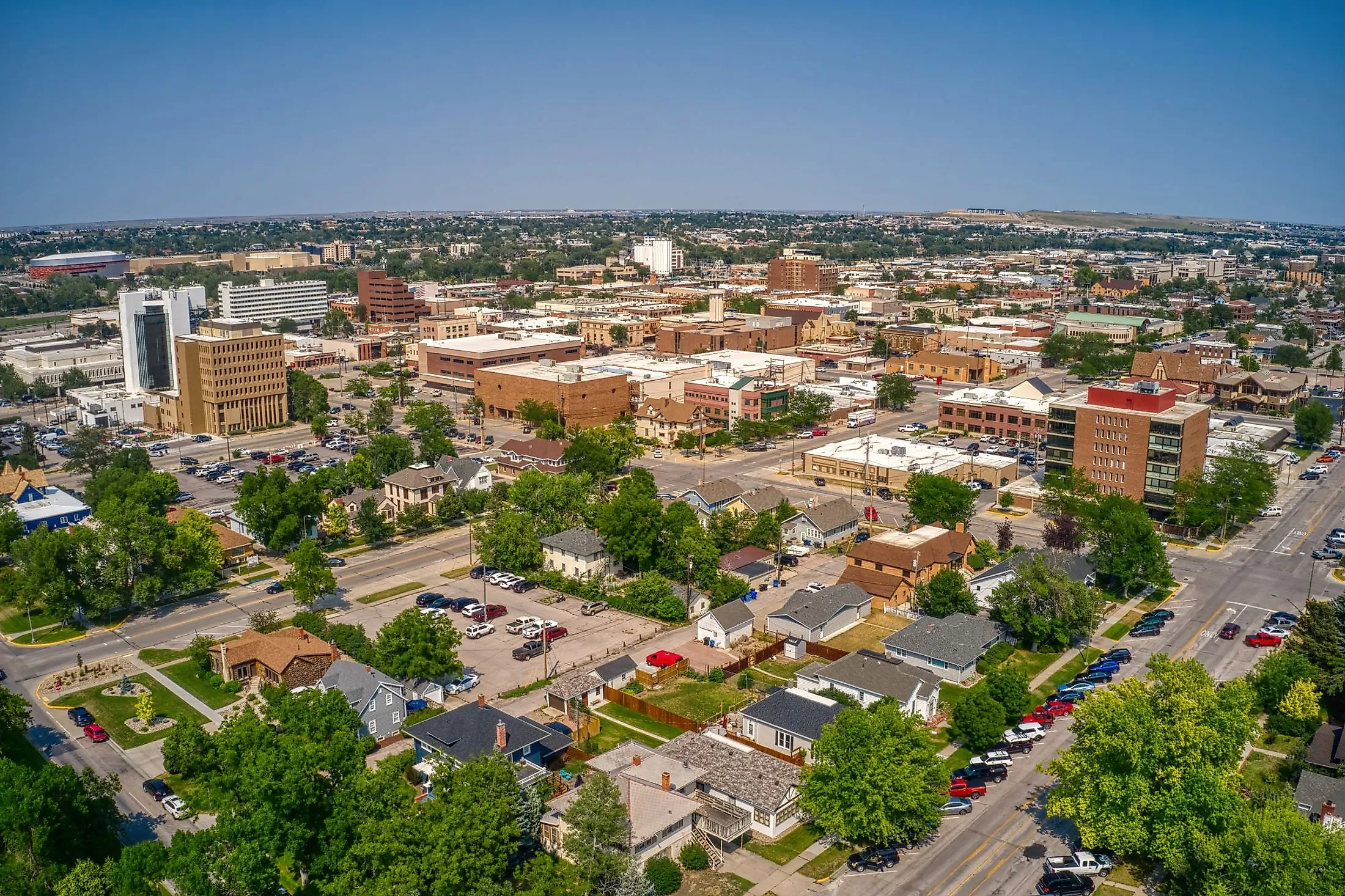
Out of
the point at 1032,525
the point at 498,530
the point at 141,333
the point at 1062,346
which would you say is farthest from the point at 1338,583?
the point at 141,333

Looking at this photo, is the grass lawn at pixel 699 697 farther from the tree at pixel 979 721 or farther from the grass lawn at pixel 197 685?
the grass lawn at pixel 197 685

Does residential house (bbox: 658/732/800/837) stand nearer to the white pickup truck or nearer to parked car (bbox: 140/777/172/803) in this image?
the white pickup truck

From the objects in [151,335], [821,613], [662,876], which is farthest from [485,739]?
[151,335]

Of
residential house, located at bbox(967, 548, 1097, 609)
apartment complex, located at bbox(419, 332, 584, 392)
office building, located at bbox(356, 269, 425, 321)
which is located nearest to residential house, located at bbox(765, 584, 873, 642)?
residential house, located at bbox(967, 548, 1097, 609)

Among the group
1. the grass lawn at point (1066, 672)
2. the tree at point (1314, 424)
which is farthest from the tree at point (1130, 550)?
the tree at point (1314, 424)

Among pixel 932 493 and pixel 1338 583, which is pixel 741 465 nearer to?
pixel 932 493

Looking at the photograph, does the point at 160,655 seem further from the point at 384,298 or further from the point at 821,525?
the point at 384,298

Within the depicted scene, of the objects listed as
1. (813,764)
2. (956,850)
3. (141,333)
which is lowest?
(956,850)
